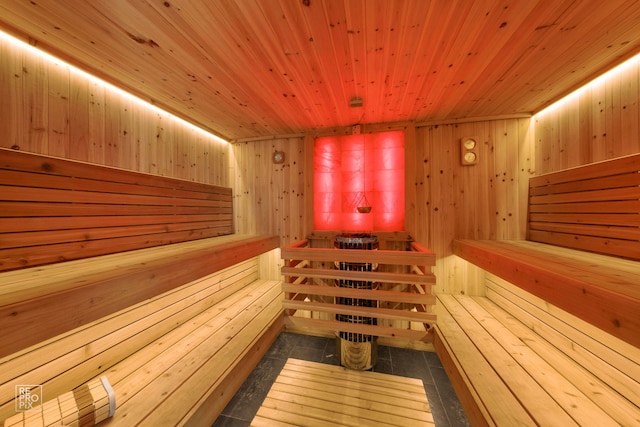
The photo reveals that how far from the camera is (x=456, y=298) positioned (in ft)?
11.2

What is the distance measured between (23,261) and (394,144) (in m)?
4.41

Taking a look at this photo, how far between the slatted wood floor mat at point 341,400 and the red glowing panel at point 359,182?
214 cm

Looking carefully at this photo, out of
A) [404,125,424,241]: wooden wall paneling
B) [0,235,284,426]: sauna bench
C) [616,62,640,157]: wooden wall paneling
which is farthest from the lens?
[404,125,424,241]: wooden wall paneling

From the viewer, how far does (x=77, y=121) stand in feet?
7.02

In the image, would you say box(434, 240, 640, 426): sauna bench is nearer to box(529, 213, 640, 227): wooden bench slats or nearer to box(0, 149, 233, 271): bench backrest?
box(529, 213, 640, 227): wooden bench slats

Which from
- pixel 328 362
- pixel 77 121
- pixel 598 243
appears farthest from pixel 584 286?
pixel 77 121

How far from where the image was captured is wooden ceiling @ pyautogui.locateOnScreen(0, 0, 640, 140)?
5.01 ft

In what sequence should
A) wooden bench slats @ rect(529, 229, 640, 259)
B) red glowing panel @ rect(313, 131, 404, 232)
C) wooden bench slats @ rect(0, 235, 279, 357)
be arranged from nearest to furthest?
wooden bench slats @ rect(0, 235, 279, 357) < wooden bench slats @ rect(529, 229, 640, 259) < red glowing panel @ rect(313, 131, 404, 232)

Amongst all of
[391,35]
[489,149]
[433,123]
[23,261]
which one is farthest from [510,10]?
[23,261]

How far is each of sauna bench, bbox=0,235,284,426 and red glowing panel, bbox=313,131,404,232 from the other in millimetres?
1718

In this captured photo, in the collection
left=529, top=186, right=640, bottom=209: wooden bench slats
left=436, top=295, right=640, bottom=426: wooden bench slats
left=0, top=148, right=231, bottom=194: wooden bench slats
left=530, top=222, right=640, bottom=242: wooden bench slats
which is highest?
left=0, top=148, right=231, bottom=194: wooden bench slats

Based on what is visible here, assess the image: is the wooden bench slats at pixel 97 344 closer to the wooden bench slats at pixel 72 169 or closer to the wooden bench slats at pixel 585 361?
the wooden bench slats at pixel 72 169

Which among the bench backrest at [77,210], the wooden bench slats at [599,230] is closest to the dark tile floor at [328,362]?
the bench backrest at [77,210]

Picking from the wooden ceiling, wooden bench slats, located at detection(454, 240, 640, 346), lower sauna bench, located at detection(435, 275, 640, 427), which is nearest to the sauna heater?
lower sauna bench, located at detection(435, 275, 640, 427)
